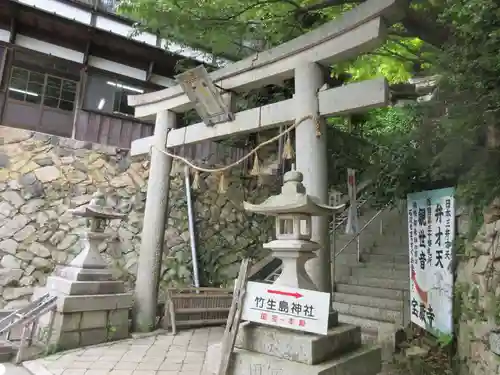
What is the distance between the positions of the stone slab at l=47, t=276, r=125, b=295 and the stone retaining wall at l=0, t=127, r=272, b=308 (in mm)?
2104

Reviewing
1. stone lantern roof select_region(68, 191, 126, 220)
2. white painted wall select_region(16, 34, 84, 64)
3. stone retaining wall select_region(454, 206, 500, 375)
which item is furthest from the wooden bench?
white painted wall select_region(16, 34, 84, 64)

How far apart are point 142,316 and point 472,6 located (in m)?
7.65

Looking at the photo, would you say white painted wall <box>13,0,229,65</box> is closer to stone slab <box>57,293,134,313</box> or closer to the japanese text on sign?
stone slab <box>57,293,134,313</box>

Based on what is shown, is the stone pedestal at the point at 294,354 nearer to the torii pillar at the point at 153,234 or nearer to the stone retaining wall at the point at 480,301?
the stone retaining wall at the point at 480,301

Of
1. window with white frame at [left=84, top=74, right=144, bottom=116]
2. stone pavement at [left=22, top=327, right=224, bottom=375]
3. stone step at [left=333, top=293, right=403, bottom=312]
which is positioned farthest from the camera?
window with white frame at [left=84, top=74, right=144, bottom=116]

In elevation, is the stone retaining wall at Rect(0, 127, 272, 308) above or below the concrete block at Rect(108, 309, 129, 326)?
above

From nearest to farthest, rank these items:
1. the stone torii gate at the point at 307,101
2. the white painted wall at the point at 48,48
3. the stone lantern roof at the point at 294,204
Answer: the stone lantern roof at the point at 294,204 → the stone torii gate at the point at 307,101 → the white painted wall at the point at 48,48

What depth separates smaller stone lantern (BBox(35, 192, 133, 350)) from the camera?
625 centimetres

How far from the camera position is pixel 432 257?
5.89 metres

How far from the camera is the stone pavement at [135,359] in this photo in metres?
5.18

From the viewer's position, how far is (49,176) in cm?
927

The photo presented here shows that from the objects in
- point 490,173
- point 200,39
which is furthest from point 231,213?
point 490,173

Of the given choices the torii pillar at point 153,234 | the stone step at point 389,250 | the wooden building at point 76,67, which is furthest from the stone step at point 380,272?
the wooden building at point 76,67

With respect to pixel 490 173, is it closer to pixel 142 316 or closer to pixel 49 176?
pixel 142 316
